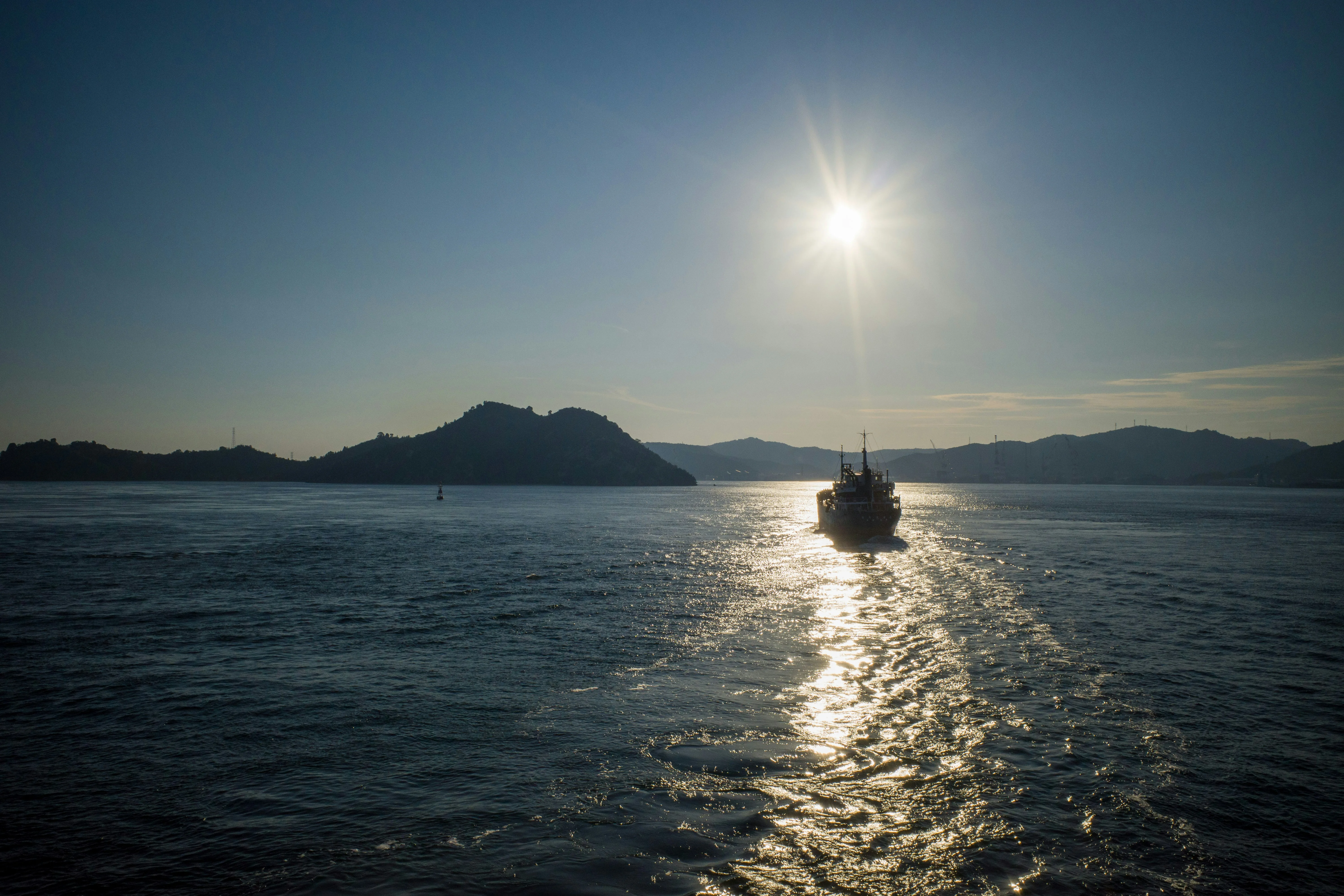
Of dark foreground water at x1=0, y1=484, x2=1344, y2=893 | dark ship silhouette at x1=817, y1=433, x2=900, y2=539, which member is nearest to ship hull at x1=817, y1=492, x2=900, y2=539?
dark ship silhouette at x1=817, y1=433, x2=900, y2=539

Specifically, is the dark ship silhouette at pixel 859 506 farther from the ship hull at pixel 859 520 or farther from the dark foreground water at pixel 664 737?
the dark foreground water at pixel 664 737

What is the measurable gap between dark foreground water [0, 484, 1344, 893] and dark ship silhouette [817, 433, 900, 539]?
112 feet

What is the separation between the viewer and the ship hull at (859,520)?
2864 inches

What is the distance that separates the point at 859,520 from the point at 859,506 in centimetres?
162

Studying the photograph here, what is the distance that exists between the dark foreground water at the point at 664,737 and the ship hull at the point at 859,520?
1327 inches

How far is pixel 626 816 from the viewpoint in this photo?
11352 mm

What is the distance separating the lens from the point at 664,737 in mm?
15047

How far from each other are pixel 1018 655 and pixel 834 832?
1566 cm

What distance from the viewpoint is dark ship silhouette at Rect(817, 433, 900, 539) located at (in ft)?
240

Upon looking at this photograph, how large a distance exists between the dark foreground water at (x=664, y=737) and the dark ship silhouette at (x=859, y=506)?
33993mm

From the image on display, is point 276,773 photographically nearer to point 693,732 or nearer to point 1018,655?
point 693,732

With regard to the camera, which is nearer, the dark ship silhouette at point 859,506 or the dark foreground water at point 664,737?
the dark foreground water at point 664,737

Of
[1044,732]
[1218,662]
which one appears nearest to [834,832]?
[1044,732]

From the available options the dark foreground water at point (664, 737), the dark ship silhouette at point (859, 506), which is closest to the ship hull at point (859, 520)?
the dark ship silhouette at point (859, 506)
